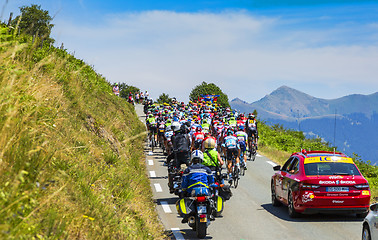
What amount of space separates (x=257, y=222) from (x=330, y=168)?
90.1 inches

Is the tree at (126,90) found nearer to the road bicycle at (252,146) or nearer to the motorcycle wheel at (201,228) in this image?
the road bicycle at (252,146)

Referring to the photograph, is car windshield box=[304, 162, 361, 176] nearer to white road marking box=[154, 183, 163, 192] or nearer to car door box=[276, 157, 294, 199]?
car door box=[276, 157, 294, 199]

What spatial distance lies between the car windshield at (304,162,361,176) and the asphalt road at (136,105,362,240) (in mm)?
1196

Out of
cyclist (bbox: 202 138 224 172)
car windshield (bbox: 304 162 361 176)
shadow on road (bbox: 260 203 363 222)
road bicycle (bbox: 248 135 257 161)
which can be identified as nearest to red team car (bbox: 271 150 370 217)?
car windshield (bbox: 304 162 361 176)

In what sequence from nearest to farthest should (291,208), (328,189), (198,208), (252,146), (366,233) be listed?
(366,233) < (198,208) < (328,189) < (291,208) < (252,146)

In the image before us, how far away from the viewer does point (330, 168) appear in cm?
1263

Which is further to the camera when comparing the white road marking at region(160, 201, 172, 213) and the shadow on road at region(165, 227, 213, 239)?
the white road marking at region(160, 201, 172, 213)

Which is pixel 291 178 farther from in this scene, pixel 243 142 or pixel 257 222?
pixel 243 142

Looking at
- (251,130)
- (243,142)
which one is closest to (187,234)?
(243,142)

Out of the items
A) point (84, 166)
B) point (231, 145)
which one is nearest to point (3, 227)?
point (84, 166)

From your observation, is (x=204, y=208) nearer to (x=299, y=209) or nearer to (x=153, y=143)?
(x=299, y=209)

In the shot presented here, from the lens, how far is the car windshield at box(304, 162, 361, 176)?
12.5 meters

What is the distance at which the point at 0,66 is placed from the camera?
6.80m

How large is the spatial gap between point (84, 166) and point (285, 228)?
523 centimetres
